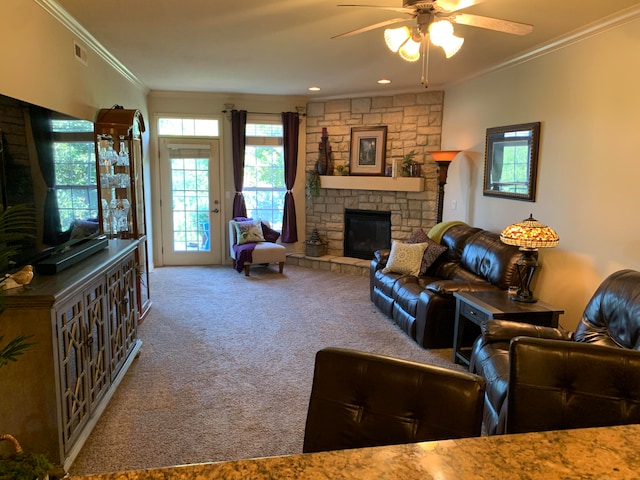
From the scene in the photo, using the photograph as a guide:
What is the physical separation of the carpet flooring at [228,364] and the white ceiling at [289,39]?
263 centimetres

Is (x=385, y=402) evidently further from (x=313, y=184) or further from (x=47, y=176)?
(x=313, y=184)

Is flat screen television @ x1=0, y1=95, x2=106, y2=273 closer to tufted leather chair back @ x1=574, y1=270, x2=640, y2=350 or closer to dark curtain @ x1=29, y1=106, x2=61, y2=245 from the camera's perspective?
dark curtain @ x1=29, y1=106, x2=61, y2=245

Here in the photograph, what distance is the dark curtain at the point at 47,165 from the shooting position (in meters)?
2.44

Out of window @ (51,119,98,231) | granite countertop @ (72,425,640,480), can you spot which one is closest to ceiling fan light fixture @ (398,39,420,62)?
window @ (51,119,98,231)

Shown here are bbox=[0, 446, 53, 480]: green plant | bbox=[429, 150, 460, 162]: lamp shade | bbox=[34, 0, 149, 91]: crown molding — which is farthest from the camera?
bbox=[429, 150, 460, 162]: lamp shade

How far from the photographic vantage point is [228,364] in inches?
140

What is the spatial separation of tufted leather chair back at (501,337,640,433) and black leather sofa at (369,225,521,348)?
2488mm

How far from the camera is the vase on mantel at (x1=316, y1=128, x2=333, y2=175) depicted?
698 centimetres

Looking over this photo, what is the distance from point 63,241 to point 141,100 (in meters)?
4.20

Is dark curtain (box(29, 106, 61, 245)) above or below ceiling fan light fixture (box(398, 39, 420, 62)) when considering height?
below

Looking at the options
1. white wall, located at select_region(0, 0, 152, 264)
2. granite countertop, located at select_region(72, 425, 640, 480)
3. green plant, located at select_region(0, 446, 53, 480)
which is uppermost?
white wall, located at select_region(0, 0, 152, 264)

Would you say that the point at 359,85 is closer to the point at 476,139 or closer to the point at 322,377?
the point at 476,139

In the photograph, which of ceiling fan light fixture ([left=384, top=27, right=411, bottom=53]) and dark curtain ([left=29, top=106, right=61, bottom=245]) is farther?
ceiling fan light fixture ([left=384, top=27, right=411, bottom=53])

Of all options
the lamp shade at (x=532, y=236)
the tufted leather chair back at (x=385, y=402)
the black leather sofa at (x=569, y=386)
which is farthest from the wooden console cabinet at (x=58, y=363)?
the lamp shade at (x=532, y=236)
